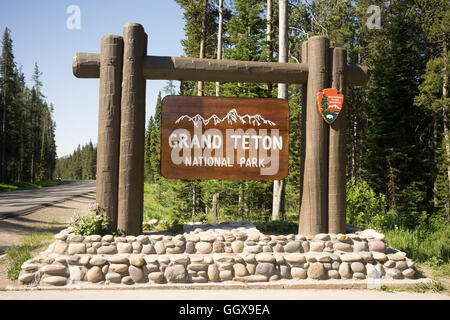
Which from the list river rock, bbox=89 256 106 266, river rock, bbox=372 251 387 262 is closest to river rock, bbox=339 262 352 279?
river rock, bbox=372 251 387 262

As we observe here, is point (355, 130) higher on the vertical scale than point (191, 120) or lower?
higher

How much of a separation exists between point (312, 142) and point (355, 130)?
16.1m

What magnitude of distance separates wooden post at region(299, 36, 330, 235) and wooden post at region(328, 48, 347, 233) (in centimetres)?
11

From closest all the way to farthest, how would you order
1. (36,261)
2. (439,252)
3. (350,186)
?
(36,261) → (439,252) → (350,186)

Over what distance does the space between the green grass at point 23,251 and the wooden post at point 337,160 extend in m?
5.92

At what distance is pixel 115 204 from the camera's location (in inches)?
220

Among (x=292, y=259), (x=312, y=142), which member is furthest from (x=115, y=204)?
(x=312, y=142)

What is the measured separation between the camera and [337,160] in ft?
19.6

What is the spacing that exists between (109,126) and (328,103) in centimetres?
435

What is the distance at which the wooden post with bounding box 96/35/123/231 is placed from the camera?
5547 millimetres

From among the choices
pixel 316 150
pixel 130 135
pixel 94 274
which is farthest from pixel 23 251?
pixel 316 150

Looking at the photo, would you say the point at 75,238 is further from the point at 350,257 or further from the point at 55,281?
the point at 350,257

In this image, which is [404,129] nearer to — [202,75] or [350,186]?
[350,186]

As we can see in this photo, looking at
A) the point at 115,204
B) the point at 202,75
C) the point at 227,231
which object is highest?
the point at 202,75
